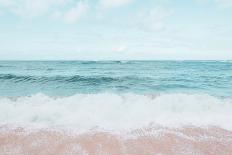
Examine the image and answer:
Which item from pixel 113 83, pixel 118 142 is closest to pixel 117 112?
pixel 118 142

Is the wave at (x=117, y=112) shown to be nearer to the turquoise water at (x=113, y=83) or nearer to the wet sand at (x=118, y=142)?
the wet sand at (x=118, y=142)

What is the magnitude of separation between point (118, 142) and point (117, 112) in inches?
72.0

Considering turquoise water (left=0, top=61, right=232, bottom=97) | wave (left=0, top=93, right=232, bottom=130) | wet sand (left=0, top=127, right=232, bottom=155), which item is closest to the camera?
wet sand (left=0, top=127, right=232, bottom=155)

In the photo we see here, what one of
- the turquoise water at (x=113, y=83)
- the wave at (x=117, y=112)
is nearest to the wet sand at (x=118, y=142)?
the wave at (x=117, y=112)

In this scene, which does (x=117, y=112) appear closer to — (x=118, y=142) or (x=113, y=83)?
(x=118, y=142)

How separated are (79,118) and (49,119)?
0.66 metres

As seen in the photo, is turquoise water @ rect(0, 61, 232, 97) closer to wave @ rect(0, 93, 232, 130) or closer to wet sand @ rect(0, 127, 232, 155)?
wave @ rect(0, 93, 232, 130)

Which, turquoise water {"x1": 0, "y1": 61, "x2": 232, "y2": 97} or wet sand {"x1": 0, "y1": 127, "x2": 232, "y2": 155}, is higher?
wet sand {"x1": 0, "y1": 127, "x2": 232, "y2": 155}

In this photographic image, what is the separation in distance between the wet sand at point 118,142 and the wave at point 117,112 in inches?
15.9

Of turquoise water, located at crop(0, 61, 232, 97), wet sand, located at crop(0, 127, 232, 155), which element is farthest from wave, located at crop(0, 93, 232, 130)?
turquoise water, located at crop(0, 61, 232, 97)

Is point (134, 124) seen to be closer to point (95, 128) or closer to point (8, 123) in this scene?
point (95, 128)

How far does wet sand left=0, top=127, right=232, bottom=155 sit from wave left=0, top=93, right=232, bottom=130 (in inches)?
15.9

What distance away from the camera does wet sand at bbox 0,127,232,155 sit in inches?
124

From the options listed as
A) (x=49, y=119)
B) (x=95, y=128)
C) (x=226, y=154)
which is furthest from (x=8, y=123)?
(x=226, y=154)
